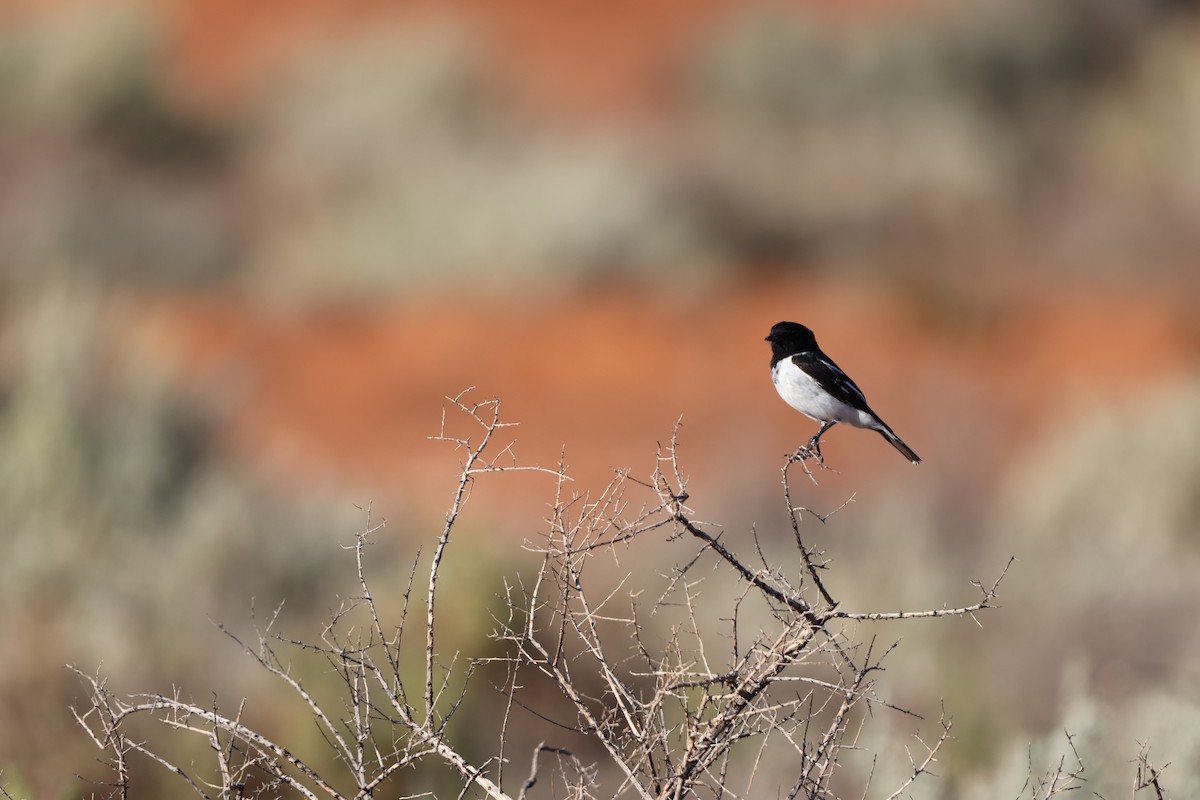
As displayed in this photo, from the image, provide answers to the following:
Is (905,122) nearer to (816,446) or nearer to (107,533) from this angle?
(107,533)

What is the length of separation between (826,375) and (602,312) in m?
17.4

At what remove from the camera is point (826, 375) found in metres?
5.47

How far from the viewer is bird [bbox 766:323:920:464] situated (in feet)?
17.8

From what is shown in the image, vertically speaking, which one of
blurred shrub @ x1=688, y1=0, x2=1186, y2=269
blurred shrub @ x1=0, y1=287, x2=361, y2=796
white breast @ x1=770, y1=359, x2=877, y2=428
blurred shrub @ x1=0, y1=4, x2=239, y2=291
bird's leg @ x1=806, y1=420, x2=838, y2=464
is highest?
blurred shrub @ x1=688, y1=0, x2=1186, y2=269

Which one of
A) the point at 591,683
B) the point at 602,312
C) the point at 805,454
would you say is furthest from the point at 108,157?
the point at 805,454

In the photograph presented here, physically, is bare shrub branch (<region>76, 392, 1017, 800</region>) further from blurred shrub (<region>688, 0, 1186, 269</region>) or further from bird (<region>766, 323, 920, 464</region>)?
blurred shrub (<region>688, 0, 1186, 269</region>)

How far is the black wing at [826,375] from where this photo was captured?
544cm

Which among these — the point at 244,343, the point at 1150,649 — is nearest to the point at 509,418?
the point at 244,343

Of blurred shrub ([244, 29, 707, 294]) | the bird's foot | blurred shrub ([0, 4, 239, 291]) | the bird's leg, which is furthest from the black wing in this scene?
blurred shrub ([244, 29, 707, 294])

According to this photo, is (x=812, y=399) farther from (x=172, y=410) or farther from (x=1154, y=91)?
(x=1154, y=91)

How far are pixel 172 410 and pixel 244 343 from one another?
9.84 m

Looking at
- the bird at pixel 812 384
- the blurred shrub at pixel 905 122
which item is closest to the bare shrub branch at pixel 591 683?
the bird at pixel 812 384

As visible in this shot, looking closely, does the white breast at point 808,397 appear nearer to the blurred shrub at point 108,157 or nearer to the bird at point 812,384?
the bird at point 812,384

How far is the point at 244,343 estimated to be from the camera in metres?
20.5
